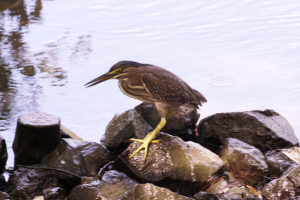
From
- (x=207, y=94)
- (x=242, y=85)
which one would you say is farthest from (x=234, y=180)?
(x=242, y=85)

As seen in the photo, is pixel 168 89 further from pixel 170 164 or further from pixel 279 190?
pixel 279 190

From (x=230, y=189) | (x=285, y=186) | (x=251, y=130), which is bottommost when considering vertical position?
(x=230, y=189)

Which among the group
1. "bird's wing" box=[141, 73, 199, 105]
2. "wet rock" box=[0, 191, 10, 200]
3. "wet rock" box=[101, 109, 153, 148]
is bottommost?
"wet rock" box=[0, 191, 10, 200]

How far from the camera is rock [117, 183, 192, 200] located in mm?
2691

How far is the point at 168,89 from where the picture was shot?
2.96 metres

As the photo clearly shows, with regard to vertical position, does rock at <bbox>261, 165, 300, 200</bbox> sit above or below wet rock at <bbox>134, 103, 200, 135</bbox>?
below

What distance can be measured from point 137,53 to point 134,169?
3.30 meters

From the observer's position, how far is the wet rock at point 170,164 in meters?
3.04

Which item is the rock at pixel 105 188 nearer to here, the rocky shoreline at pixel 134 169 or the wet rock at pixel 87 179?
the rocky shoreline at pixel 134 169

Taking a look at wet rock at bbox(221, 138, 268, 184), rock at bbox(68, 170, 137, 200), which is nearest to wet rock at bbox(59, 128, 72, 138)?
rock at bbox(68, 170, 137, 200)

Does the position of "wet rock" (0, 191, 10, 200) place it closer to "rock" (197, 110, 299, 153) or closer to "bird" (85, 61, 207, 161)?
"bird" (85, 61, 207, 161)

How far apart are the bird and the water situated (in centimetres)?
149

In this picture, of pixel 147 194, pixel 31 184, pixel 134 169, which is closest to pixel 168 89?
pixel 134 169

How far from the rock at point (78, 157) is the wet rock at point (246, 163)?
1122 millimetres
